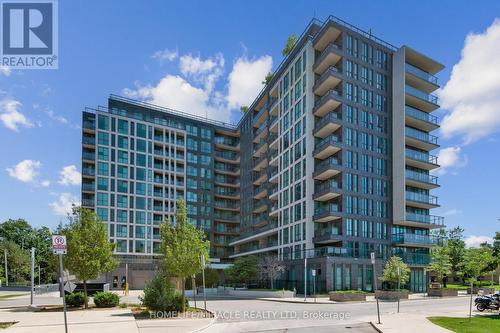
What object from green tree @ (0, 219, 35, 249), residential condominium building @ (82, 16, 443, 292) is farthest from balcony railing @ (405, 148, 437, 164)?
green tree @ (0, 219, 35, 249)

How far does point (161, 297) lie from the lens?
24531mm

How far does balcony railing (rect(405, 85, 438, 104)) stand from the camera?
6469 cm

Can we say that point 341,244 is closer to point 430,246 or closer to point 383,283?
point 383,283

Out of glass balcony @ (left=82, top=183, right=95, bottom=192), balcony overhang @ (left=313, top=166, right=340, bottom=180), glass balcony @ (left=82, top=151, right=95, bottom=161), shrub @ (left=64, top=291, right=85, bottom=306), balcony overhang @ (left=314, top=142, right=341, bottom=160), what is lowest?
shrub @ (left=64, top=291, right=85, bottom=306)

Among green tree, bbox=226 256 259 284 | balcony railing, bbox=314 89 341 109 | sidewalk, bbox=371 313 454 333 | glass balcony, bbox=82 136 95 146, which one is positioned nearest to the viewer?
sidewalk, bbox=371 313 454 333

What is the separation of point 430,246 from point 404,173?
12541mm

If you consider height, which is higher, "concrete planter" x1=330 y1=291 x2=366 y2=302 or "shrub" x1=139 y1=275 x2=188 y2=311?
"shrub" x1=139 y1=275 x2=188 y2=311

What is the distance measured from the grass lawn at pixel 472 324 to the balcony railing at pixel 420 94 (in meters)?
45.3

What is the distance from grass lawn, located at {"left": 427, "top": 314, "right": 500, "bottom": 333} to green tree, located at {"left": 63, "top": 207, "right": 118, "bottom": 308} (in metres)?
20.1

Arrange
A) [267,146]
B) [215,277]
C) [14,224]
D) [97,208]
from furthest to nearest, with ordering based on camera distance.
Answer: [14,224] → [97,208] → [267,146] → [215,277]

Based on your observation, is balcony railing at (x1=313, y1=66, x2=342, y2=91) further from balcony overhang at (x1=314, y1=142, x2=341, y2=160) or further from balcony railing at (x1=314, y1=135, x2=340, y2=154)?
balcony overhang at (x1=314, y1=142, x2=341, y2=160)

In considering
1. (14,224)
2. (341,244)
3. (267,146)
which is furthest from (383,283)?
(14,224)

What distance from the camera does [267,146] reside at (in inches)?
3199

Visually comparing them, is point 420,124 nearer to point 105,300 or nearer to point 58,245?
point 105,300
